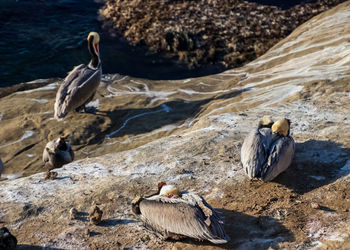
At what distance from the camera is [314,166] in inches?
207

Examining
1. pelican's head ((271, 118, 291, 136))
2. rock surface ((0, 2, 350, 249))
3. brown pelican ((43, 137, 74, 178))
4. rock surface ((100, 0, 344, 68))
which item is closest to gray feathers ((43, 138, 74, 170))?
brown pelican ((43, 137, 74, 178))

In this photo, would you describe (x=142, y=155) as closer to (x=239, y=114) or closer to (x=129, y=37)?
(x=239, y=114)

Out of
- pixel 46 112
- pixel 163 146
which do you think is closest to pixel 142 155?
pixel 163 146

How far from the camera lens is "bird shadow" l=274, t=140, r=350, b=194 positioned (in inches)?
195

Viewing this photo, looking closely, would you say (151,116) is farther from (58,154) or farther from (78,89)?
(58,154)

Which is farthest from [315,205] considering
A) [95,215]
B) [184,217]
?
[95,215]

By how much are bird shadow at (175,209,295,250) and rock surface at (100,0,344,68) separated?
9255 mm

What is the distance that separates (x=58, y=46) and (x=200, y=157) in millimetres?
10075

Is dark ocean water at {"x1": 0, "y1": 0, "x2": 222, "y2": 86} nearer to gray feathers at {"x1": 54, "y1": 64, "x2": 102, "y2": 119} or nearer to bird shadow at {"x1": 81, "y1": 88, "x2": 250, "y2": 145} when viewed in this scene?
gray feathers at {"x1": 54, "y1": 64, "x2": 102, "y2": 119}


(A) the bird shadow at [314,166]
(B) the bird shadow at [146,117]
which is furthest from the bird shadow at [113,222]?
(B) the bird shadow at [146,117]

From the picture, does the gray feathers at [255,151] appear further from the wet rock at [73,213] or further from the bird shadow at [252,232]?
the wet rock at [73,213]

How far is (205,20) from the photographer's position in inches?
606

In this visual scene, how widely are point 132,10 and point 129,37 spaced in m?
2.10

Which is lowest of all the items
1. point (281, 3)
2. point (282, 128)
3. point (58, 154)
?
point (58, 154)
